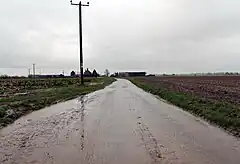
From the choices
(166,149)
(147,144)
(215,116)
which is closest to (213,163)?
(166,149)

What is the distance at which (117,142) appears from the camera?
8820 mm

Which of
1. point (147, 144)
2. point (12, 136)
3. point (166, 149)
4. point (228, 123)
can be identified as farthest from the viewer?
point (228, 123)

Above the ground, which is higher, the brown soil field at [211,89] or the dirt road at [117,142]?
the dirt road at [117,142]

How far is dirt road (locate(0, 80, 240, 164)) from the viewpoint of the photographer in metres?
7.05

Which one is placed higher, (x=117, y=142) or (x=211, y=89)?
(x=117, y=142)

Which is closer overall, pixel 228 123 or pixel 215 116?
pixel 228 123

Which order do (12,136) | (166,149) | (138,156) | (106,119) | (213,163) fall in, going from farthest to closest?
(106,119) → (12,136) → (166,149) → (138,156) → (213,163)

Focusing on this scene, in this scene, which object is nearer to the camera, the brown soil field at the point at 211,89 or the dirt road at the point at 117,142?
the dirt road at the point at 117,142

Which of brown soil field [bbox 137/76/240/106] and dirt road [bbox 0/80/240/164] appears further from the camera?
brown soil field [bbox 137/76/240/106]

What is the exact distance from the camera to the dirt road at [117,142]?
7055 mm

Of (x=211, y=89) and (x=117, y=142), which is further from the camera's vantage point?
(x=211, y=89)

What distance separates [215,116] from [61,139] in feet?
22.7

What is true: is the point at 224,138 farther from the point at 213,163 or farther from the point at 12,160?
the point at 12,160

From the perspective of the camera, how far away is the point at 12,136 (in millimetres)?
9945
